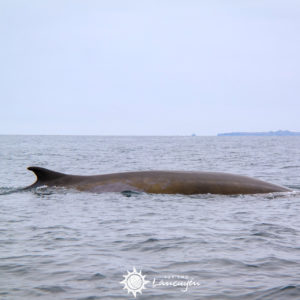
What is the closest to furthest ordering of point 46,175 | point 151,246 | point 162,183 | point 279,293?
point 279,293
point 151,246
point 162,183
point 46,175

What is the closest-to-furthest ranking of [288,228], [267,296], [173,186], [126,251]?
[267,296] < [126,251] < [288,228] < [173,186]

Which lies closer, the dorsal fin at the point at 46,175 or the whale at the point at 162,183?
the whale at the point at 162,183

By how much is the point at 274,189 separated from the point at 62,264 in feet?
26.5

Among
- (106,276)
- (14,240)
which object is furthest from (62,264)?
(14,240)

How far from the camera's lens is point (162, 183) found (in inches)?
535

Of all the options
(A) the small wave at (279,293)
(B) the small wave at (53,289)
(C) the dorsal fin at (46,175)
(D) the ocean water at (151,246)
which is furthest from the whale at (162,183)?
(B) the small wave at (53,289)

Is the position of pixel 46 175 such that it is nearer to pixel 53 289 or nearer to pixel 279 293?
pixel 53 289

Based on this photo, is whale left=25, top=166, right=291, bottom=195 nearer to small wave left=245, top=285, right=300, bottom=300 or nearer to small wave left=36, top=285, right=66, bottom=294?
small wave left=245, top=285, right=300, bottom=300

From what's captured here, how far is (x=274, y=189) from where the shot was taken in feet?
45.6

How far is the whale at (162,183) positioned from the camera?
13.4 meters

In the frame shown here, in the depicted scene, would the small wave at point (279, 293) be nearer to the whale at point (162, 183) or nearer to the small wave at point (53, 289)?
the small wave at point (53, 289)

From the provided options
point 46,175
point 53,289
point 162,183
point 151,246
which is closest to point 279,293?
point 53,289

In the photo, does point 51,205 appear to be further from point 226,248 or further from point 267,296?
point 267,296

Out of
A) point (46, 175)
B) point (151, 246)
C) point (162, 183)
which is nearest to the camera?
point (151, 246)
